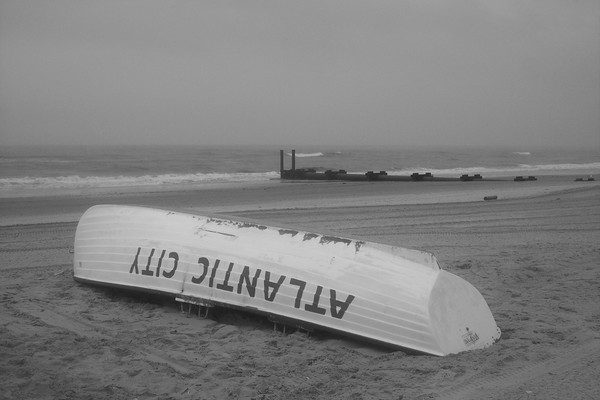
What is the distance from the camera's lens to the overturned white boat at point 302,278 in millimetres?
4055

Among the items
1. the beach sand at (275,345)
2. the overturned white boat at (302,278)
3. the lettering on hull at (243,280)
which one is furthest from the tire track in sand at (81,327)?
the lettering on hull at (243,280)

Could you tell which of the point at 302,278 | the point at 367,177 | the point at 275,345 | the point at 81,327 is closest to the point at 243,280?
the point at 302,278

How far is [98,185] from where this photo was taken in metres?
18.8

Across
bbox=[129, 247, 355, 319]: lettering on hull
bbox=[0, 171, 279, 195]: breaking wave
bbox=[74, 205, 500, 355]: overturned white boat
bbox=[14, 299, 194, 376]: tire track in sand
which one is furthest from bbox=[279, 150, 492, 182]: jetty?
bbox=[14, 299, 194, 376]: tire track in sand

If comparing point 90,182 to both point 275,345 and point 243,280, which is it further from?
point 275,345

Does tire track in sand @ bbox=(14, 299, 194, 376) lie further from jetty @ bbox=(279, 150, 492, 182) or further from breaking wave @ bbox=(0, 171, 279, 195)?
jetty @ bbox=(279, 150, 492, 182)

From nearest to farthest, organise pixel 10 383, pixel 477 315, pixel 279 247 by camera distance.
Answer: pixel 10 383
pixel 477 315
pixel 279 247

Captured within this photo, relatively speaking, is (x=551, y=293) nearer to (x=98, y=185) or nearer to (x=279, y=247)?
(x=279, y=247)

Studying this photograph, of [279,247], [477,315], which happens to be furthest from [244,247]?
[477,315]

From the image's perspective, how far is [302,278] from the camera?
4.41m

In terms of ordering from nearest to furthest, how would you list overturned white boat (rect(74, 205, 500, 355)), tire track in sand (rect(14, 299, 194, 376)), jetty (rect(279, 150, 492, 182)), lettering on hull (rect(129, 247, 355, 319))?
tire track in sand (rect(14, 299, 194, 376)) → overturned white boat (rect(74, 205, 500, 355)) → lettering on hull (rect(129, 247, 355, 319)) → jetty (rect(279, 150, 492, 182))

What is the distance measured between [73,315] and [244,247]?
153cm

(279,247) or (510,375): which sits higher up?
(279,247)

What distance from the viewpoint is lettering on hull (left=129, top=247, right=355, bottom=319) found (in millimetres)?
4270
